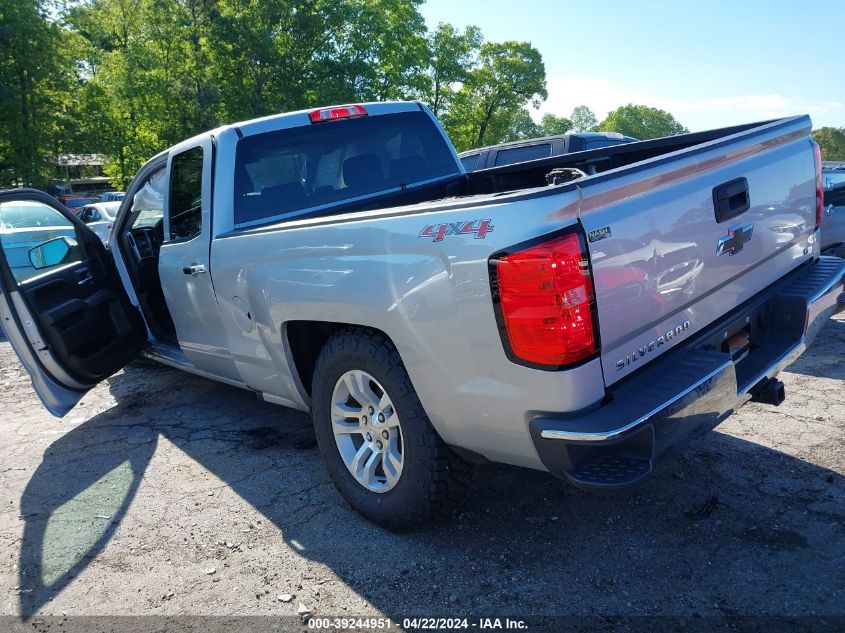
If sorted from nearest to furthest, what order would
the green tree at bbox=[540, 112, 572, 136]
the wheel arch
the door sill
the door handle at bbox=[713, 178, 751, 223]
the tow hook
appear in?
the door handle at bbox=[713, 178, 751, 223] < the tow hook < the wheel arch < the door sill < the green tree at bbox=[540, 112, 572, 136]

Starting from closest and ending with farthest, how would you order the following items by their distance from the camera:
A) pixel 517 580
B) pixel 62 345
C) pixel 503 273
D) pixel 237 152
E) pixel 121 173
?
1. pixel 503 273
2. pixel 517 580
3. pixel 237 152
4. pixel 62 345
5. pixel 121 173

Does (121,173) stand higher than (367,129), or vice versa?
(121,173)

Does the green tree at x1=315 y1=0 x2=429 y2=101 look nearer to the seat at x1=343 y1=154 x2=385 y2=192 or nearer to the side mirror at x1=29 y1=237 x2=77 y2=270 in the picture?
the side mirror at x1=29 y1=237 x2=77 y2=270

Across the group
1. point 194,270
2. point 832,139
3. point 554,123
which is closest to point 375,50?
point 832,139

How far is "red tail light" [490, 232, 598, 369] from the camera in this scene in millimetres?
2197

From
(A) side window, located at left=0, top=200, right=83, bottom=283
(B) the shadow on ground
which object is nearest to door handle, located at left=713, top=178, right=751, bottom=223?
(B) the shadow on ground

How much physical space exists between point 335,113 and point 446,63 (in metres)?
37.3

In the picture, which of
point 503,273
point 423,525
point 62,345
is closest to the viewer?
point 503,273

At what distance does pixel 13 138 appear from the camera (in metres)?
25.2

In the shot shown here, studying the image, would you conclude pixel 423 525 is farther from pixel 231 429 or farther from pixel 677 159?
pixel 231 429

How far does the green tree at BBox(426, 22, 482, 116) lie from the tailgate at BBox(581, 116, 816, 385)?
122ft

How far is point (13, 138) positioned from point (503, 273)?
93.8 feet

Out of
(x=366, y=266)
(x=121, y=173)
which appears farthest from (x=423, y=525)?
(x=121, y=173)

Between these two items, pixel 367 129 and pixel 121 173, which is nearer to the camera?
pixel 367 129
